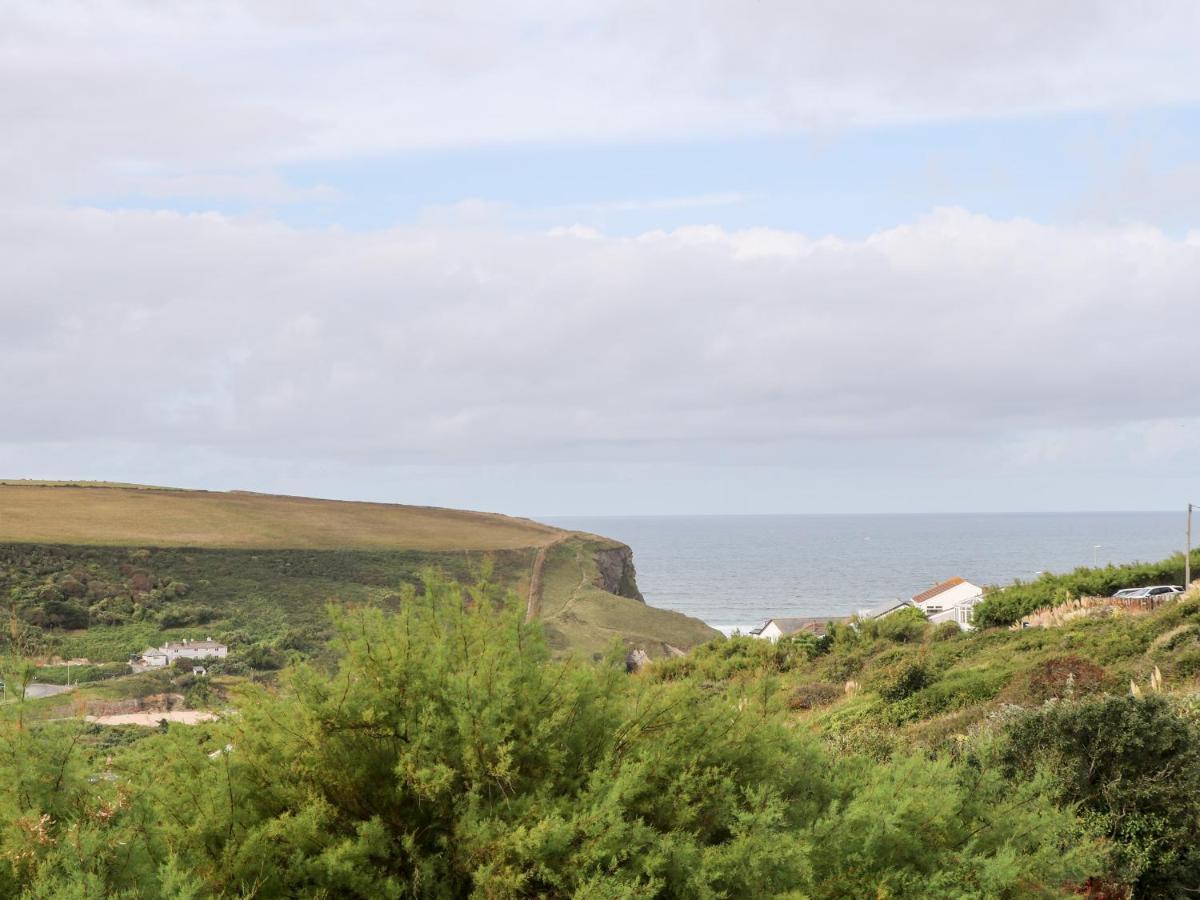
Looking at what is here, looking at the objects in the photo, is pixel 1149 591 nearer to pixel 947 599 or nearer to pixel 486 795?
pixel 947 599

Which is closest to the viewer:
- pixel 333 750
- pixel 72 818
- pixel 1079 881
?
pixel 72 818

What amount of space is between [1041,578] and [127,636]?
146 feet

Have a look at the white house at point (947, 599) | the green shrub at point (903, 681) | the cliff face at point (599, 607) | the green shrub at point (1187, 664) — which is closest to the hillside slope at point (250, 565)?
the cliff face at point (599, 607)

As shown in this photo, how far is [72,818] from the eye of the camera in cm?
559

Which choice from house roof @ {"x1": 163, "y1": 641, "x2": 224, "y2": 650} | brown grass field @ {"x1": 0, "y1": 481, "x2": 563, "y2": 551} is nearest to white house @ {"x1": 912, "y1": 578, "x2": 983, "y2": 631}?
house roof @ {"x1": 163, "y1": 641, "x2": 224, "y2": 650}

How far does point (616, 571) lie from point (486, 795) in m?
84.3

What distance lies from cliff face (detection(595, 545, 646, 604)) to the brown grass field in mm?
5199

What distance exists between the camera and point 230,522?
274ft

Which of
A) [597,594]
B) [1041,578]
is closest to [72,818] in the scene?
[1041,578]

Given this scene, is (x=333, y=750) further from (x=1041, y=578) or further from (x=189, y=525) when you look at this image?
(x=189, y=525)

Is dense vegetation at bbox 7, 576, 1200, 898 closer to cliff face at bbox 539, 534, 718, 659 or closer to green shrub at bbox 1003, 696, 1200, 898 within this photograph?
green shrub at bbox 1003, 696, 1200, 898

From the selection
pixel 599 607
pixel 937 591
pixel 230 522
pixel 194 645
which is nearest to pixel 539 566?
pixel 599 607

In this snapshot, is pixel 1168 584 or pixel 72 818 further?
pixel 1168 584

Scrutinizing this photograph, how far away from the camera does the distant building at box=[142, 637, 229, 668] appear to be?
48219 mm
